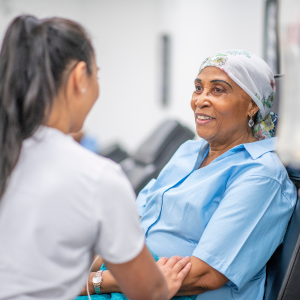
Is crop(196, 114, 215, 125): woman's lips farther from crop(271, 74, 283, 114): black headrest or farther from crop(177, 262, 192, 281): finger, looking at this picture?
crop(177, 262, 192, 281): finger

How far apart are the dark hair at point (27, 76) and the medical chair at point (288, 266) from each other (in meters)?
0.87

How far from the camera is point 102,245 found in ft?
2.30

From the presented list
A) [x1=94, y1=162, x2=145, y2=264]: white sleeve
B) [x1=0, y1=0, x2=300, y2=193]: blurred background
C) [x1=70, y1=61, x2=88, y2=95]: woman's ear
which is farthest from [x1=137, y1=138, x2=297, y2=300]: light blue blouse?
[x1=70, y1=61, x2=88, y2=95]: woman's ear

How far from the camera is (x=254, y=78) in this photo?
1.31 meters

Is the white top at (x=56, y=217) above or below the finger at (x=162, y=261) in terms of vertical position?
above

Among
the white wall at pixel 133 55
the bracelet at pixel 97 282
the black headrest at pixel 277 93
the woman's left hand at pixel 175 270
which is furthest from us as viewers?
the white wall at pixel 133 55

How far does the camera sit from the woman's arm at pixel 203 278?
109cm

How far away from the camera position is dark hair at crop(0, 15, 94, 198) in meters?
Answer: 0.69

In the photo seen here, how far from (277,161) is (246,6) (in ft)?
6.85

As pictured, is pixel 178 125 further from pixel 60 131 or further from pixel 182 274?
pixel 60 131

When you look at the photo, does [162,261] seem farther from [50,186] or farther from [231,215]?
[50,186]

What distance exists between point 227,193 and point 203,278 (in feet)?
0.94

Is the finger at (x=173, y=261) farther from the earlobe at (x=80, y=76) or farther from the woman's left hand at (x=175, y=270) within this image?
the earlobe at (x=80, y=76)

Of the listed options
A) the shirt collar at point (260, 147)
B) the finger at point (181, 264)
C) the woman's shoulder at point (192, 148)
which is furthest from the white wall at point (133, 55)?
the finger at point (181, 264)
